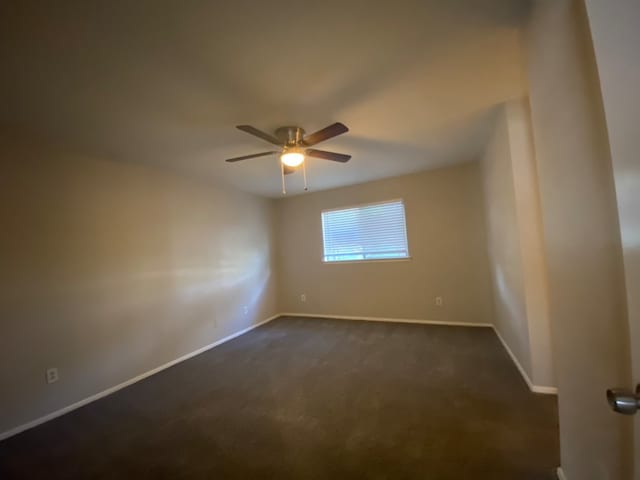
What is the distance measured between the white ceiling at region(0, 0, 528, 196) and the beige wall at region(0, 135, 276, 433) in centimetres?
46

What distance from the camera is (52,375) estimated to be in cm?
222

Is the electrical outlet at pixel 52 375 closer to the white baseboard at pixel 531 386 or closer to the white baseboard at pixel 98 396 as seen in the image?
the white baseboard at pixel 98 396

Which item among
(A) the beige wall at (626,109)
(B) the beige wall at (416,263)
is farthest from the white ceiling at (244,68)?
(B) the beige wall at (416,263)

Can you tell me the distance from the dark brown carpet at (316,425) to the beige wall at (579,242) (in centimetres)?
49

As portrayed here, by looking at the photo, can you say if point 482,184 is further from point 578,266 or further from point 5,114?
point 5,114

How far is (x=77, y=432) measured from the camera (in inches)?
77.7

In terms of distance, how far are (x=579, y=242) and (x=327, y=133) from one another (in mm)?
1597

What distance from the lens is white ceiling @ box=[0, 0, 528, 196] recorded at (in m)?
1.22

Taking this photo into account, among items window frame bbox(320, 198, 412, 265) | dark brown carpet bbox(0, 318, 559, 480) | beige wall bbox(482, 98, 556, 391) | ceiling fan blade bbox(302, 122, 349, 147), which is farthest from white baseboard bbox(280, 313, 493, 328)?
ceiling fan blade bbox(302, 122, 349, 147)

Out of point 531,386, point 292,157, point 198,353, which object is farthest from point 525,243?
point 198,353

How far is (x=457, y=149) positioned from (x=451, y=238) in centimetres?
133

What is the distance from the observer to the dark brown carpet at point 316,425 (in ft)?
4.90

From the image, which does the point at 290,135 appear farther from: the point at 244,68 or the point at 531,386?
the point at 531,386

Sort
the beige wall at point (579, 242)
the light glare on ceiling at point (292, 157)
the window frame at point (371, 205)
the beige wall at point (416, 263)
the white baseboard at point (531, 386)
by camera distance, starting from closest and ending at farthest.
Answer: the beige wall at point (579, 242), the white baseboard at point (531, 386), the light glare on ceiling at point (292, 157), the beige wall at point (416, 263), the window frame at point (371, 205)
